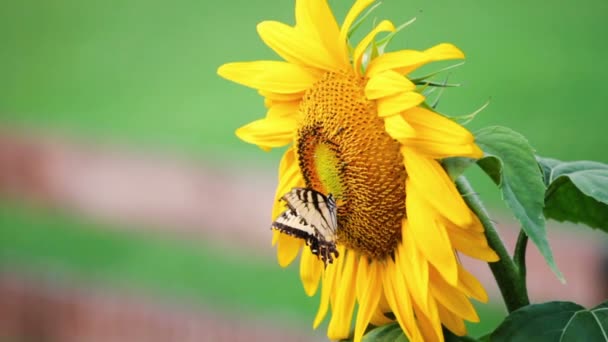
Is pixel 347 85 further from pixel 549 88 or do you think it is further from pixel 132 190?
pixel 132 190

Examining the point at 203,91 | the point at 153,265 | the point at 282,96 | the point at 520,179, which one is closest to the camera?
the point at 520,179

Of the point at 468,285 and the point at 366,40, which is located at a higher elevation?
the point at 366,40

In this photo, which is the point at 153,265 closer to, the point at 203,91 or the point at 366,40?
the point at 203,91

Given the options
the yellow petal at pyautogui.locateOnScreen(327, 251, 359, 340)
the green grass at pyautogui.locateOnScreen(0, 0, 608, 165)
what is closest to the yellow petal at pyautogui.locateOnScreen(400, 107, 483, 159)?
the yellow petal at pyautogui.locateOnScreen(327, 251, 359, 340)

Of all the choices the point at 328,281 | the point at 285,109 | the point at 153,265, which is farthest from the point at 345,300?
the point at 153,265

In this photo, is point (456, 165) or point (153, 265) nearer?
point (456, 165)

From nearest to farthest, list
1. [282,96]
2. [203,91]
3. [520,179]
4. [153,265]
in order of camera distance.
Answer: [520,179] < [282,96] < [153,265] < [203,91]

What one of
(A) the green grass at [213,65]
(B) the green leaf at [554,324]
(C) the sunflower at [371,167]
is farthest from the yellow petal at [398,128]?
(A) the green grass at [213,65]
